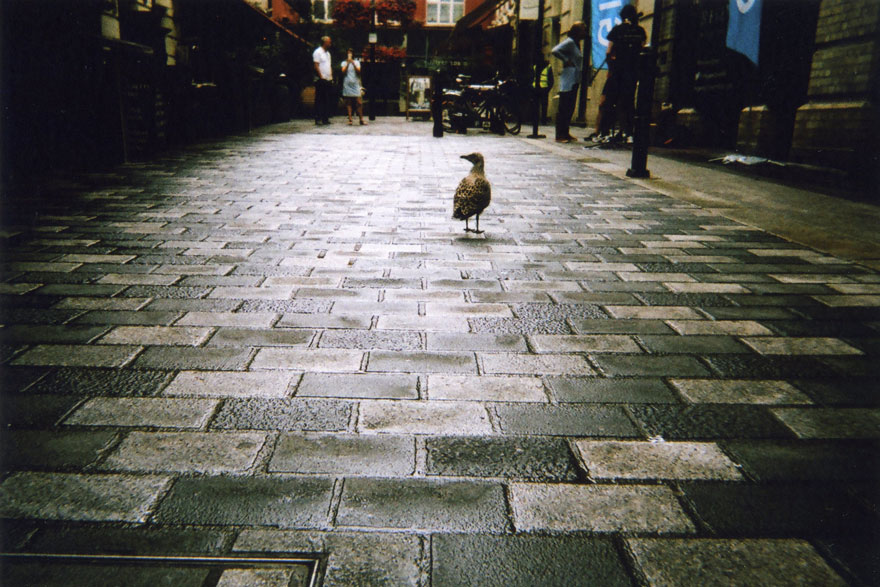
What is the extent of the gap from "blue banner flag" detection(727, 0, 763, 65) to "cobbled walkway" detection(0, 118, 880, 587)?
5.04 m

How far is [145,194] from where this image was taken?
241 inches

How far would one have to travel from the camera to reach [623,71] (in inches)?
425

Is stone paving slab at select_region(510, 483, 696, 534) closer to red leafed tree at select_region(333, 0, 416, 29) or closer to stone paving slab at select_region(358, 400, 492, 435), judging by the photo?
stone paving slab at select_region(358, 400, 492, 435)

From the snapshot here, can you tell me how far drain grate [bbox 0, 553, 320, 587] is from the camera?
1.32 metres

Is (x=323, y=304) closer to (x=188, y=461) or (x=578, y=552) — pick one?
(x=188, y=461)

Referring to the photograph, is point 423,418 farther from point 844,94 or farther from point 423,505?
point 844,94

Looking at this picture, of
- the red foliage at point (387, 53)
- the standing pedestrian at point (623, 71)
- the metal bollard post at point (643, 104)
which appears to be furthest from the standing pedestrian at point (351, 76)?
the red foliage at point (387, 53)

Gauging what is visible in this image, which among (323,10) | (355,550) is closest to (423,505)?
(355,550)

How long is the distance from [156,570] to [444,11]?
1639 inches

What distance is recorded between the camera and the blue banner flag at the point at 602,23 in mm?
11875

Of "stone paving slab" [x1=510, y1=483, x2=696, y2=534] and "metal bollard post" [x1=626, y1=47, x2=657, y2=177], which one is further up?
"metal bollard post" [x1=626, y1=47, x2=657, y2=177]

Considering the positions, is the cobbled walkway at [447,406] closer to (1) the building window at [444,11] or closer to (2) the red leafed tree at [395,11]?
(2) the red leafed tree at [395,11]

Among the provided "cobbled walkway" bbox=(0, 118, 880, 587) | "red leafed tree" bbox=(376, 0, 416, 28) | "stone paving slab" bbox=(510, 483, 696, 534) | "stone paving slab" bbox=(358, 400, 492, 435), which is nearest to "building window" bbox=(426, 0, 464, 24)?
"red leafed tree" bbox=(376, 0, 416, 28)

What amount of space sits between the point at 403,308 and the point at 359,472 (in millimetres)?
1416
